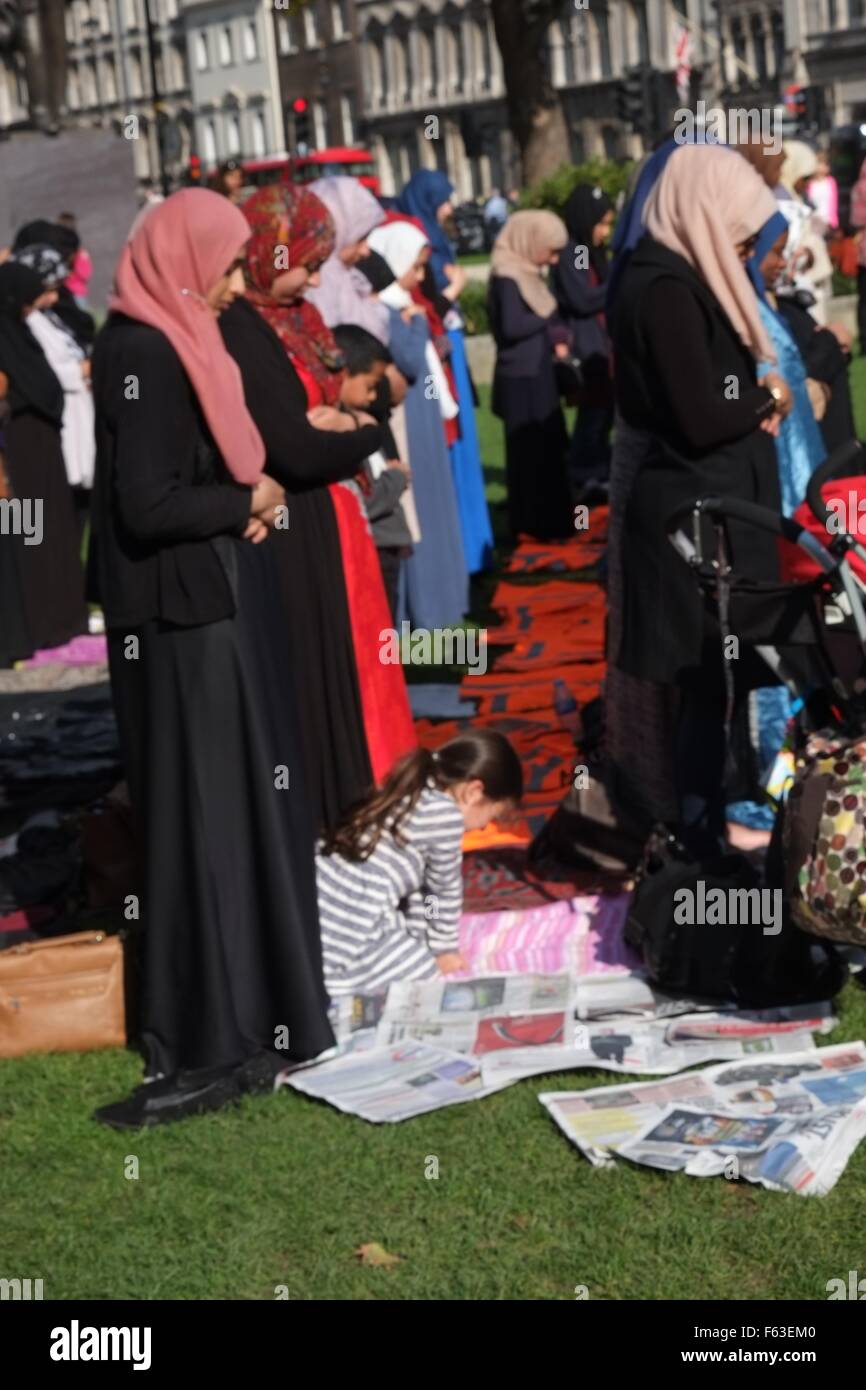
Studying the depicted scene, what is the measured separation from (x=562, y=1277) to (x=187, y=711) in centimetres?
147

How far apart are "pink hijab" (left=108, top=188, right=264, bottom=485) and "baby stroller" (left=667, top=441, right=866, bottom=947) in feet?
3.70

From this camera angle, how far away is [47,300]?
1080 centimetres

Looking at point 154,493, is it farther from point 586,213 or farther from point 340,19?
point 340,19

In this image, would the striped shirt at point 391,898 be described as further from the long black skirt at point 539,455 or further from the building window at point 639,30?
the building window at point 639,30

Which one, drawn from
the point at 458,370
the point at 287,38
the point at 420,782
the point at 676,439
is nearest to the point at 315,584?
the point at 420,782

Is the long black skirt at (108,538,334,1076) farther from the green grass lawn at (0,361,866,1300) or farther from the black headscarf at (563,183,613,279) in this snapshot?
the black headscarf at (563,183,613,279)

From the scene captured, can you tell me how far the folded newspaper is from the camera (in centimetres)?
479

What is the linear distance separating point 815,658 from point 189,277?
1542 mm

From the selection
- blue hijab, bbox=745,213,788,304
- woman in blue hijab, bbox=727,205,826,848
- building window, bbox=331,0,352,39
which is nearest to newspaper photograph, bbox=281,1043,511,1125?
woman in blue hijab, bbox=727,205,826,848

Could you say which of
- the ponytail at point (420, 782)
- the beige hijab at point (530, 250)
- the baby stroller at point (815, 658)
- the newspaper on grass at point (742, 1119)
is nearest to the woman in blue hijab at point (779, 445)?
the ponytail at point (420, 782)

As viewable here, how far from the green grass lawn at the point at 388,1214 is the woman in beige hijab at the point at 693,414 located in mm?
1012

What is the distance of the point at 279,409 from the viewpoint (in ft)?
17.1

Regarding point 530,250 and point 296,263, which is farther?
point 530,250

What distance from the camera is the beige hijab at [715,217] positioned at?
5477 millimetres
